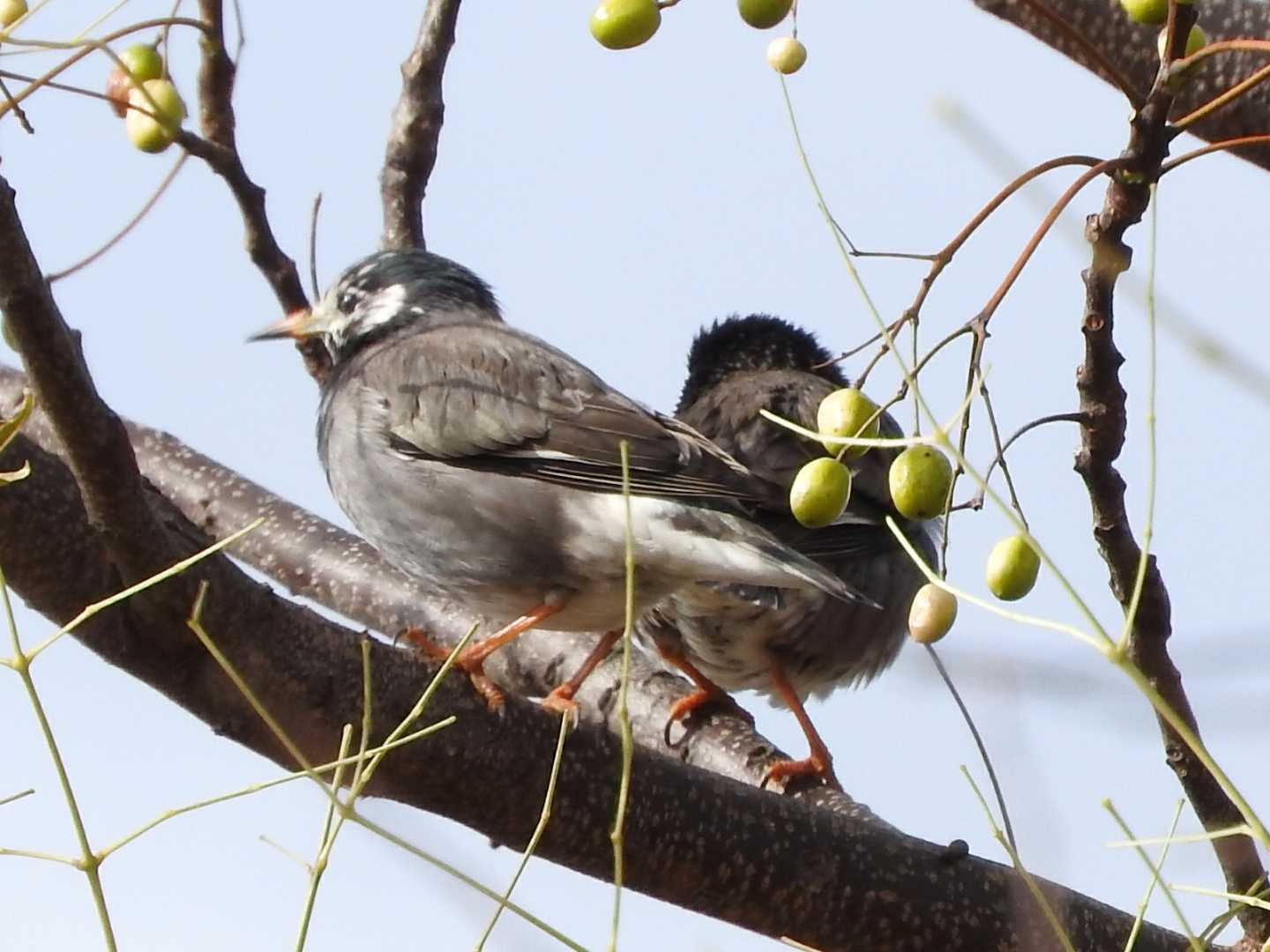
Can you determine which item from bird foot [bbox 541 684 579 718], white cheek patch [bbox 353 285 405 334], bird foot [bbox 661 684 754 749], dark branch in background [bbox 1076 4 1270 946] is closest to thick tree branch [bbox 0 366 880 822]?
bird foot [bbox 661 684 754 749]

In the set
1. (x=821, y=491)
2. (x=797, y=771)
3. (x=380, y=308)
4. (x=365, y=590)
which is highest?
(x=380, y=308)

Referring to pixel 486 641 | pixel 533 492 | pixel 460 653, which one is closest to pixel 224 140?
pixel 533 492

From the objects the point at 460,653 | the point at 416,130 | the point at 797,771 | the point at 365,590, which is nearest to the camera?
the point at 460,653

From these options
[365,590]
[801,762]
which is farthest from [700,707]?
[365,590]

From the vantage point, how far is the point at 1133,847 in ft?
5.99

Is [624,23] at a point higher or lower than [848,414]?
higher

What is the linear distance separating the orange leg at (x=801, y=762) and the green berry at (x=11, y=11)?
2628 millimetres

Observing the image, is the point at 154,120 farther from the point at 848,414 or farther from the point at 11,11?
the point at 848,414

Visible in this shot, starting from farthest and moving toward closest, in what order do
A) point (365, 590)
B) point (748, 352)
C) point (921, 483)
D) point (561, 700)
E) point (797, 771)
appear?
point (748, 352) → point (365, 590) → point (797, 771) → point (561, 700) → point (921, 483)

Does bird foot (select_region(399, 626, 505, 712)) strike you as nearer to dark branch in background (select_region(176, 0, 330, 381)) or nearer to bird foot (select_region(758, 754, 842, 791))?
bird foot (select_region(758, 754, 842, 791))

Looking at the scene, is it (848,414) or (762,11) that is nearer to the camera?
(848,414)

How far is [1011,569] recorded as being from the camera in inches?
92.8

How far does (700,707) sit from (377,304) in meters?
1.67

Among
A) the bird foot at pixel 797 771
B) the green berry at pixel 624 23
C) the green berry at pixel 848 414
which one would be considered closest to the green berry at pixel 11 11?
the green berry at pixel 624 23
